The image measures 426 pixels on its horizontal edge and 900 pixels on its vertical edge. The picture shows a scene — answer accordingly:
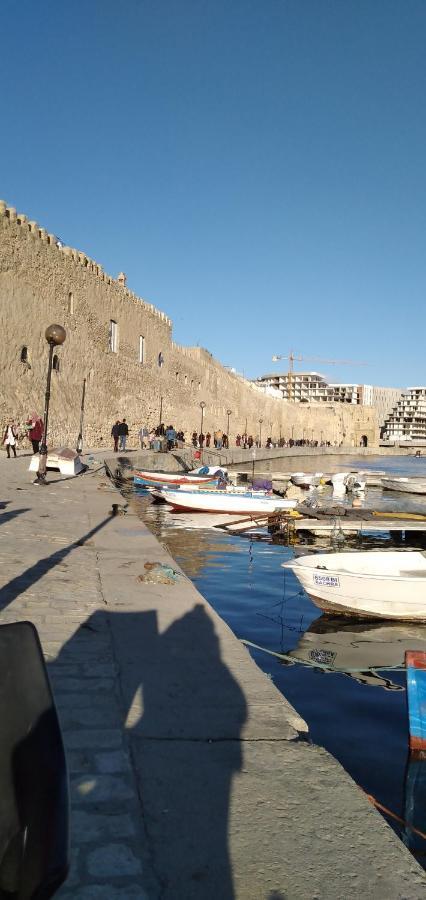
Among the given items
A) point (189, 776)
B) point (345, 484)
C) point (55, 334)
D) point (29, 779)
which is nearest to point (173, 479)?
point (55, 334)

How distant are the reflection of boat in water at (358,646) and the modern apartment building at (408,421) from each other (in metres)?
184

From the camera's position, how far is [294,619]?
9.46 meters

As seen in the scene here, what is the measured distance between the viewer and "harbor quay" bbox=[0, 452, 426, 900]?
2.24 meters

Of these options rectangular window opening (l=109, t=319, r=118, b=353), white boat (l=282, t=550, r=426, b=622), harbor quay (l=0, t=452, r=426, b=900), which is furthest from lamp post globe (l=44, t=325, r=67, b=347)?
rectangular window opening (l=109, t=319, r=118, b=353)

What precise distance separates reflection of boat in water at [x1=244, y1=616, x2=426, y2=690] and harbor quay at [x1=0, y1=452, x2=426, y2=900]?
243 centimetres

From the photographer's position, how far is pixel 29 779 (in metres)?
1.62

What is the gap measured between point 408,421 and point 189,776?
197m

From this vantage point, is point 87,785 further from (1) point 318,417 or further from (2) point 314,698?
(1) point 318,417

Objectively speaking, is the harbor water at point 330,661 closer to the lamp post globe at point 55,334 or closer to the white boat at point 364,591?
the white boat at point 364,591

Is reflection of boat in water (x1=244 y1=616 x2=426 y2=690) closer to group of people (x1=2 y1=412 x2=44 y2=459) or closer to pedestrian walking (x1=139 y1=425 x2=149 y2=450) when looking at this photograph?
group of people (x1=2 y1=412 x2=44 y2=459)

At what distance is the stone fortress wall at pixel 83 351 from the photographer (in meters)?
30.5

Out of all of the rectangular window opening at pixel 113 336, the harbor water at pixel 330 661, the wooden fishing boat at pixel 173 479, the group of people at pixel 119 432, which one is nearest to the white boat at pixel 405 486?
the wooden fishing boat at pixel 173 479

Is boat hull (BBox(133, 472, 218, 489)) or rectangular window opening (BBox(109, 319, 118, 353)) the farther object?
rectangular window opening (BBox(109, 319, 118, 353))

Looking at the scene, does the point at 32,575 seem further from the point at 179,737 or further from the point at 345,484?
the point at 345,484
